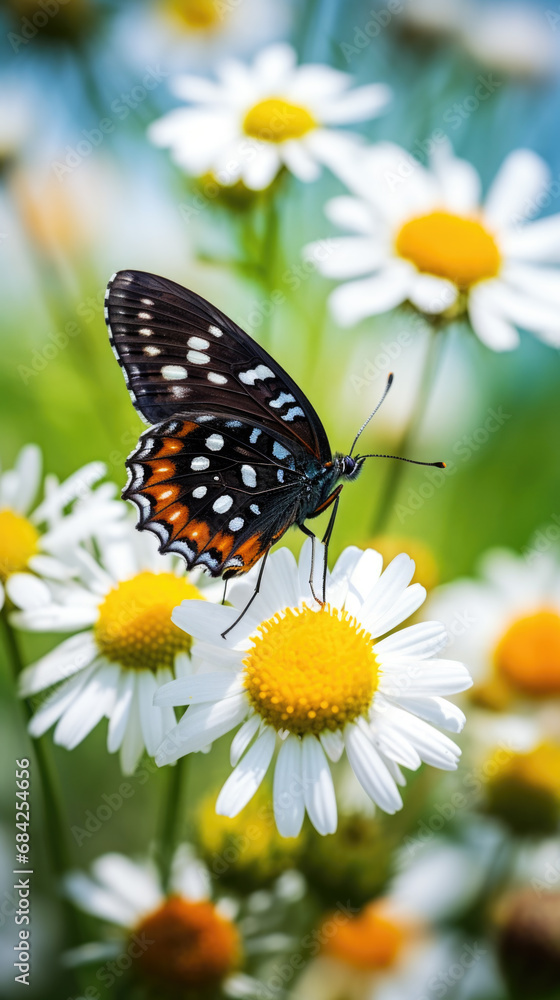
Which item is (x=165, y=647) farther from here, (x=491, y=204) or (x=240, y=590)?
(x=491, y=204)

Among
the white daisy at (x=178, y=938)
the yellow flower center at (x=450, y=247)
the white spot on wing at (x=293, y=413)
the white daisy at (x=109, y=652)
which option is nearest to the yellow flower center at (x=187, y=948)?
the white daisy at (x=178, y=938)

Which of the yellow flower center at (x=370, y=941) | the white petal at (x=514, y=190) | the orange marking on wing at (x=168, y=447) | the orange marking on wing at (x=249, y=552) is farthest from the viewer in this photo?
the white petal at (x=514, y=190)

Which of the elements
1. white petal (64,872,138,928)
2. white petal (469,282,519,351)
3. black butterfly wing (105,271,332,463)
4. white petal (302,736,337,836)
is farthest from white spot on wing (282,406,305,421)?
white petal (64,872,138,928)

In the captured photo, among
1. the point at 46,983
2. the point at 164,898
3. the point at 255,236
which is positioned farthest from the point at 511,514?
the point at 46,983

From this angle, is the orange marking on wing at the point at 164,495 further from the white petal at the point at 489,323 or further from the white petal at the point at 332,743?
the white petal at the point at 489,323

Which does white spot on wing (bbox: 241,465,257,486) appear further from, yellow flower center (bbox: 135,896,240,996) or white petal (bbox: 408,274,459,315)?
yellow flower center (bbox: 135,896,240,996)
